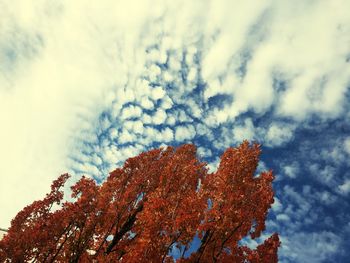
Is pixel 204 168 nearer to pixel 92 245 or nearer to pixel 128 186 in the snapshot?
pixel 128 186

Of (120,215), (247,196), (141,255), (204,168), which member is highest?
(204,168)

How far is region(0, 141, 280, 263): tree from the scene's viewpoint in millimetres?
12516

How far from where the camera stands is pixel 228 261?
13.5 metres

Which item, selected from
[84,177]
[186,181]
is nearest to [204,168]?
[186,181]

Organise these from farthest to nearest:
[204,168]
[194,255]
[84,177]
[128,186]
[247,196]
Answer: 1. [204,168]
2. [128,186]
3. [84,177]
4. [247,196]
5. [194,255]

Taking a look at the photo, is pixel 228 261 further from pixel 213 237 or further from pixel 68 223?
pixel 68 223

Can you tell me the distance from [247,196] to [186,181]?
12.1ft

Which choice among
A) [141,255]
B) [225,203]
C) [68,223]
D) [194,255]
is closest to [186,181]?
[225,203]

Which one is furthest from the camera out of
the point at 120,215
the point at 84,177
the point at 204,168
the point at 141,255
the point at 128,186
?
the point at 204,168

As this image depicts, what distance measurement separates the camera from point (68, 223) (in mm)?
13961

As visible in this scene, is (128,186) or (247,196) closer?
(247,196)

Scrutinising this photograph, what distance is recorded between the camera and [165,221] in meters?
12.5

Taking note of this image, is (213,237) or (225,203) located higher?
(225,203)

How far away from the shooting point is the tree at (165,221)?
12.5 m
